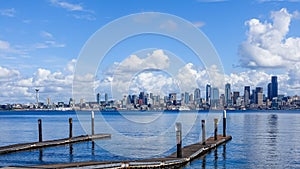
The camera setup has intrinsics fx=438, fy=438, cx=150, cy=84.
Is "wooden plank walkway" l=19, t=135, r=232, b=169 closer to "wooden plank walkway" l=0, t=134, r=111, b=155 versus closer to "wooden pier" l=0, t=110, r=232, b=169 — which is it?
"wooden pier" l=0, t=110, r=232, b=169

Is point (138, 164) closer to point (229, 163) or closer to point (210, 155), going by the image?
point (229, 163)

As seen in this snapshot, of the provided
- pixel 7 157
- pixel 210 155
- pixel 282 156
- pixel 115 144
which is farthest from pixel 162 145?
pixel 7 157

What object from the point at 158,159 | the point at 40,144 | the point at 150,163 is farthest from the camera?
the point at 40,144

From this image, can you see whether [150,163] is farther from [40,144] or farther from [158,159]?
[40,144]

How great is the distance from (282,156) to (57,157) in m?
23.8

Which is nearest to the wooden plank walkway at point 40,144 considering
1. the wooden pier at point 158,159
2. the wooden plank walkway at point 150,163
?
the wooden pier at point 158,159

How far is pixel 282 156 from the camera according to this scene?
46.9 metres

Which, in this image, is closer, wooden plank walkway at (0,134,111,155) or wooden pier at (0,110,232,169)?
wooden pier at (0,110,232,169)

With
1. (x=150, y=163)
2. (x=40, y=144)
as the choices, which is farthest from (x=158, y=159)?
(x=40, y=144)

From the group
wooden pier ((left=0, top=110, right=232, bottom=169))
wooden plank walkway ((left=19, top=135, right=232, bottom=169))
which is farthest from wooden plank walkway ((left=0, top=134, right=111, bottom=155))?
wooden plank walkway ((left=19, top=135, right=232, bottom=169))

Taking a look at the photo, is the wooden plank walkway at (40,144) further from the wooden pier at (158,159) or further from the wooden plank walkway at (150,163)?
the wooden plank walkway at (150,163)

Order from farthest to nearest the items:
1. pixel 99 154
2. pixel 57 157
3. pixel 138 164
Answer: pixel 99 154 → pixel 57 157 → pixel 138 164

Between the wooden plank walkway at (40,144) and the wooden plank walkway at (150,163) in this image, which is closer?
the wooden plank walkway at (150,163)

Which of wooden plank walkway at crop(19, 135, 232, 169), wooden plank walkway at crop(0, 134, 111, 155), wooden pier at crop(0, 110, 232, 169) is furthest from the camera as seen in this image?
wooden plank walkway at crop(0, 134, 111, 155)
